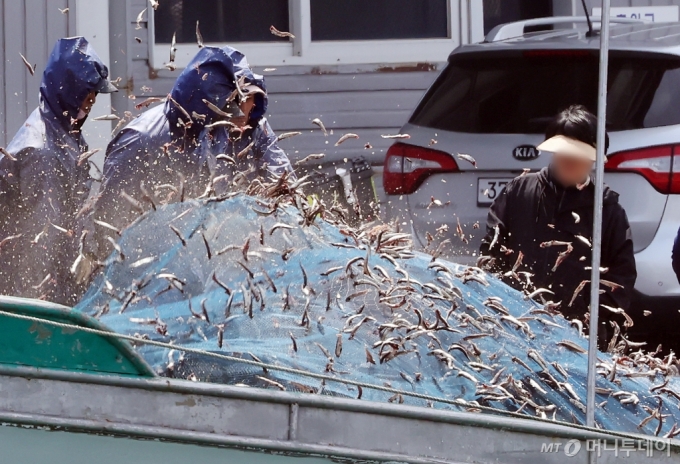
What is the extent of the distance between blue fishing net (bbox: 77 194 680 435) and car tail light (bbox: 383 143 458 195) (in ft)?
7.65

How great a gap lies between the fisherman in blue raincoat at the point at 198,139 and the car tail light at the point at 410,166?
979 millimetres

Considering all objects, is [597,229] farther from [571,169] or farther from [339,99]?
[339,99]

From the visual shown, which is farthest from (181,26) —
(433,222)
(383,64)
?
(433,222)

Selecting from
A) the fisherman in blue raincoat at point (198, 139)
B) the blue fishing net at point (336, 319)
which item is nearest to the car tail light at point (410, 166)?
the fisherman in blue raincoat at point (198, 139)

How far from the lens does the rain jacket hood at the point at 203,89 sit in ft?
15.2

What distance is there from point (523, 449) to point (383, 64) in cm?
670

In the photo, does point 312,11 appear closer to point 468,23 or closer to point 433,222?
point 468,23

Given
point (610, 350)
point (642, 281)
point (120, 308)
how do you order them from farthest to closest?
point (642, 281) < point (610, 350) < point (120, 308)

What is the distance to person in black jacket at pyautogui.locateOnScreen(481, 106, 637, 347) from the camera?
443 cm

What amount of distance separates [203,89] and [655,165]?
2.19 metres

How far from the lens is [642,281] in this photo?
17.6 feet

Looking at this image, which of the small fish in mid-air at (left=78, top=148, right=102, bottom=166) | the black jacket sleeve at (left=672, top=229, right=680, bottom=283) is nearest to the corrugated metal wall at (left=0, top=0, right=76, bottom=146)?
the small fish in mid-air at (left=78, top=148, right=102, bottom=166)

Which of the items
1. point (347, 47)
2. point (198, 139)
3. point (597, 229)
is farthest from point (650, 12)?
point (597, 229)

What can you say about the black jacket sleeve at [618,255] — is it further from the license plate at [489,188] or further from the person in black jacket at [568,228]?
the license plate at [489,188]
